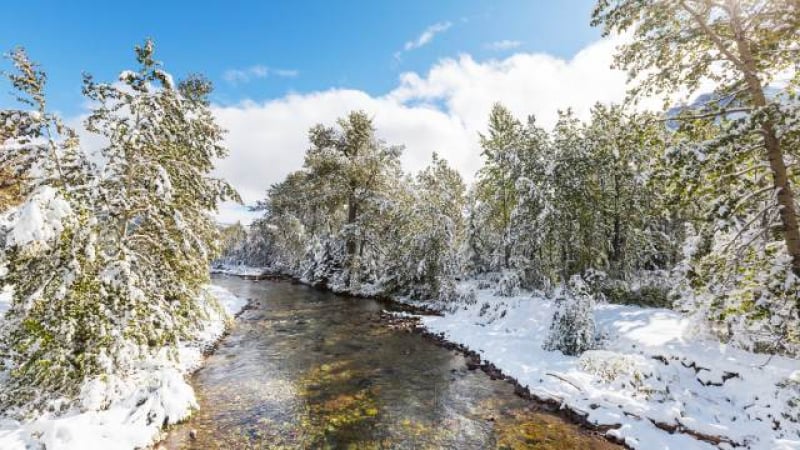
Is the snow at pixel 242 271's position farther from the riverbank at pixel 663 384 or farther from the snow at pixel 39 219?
the snow at pixel 39 219

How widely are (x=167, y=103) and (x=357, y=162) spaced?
75.1 ft

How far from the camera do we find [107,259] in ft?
21.5

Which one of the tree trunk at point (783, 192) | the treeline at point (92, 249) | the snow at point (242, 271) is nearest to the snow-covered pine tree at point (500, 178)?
the tree trunk at point (783, 192)

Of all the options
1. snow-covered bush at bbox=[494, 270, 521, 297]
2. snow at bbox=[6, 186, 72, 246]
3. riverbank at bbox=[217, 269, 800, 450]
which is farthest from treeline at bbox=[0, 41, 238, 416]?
snow-covered bush at bbox=[494, 270, 521, 297]

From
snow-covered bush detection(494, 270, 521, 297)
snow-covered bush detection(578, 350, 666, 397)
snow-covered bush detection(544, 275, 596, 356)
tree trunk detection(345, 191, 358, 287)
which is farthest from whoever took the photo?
tree trunk detection(345, 191, 358, 287)

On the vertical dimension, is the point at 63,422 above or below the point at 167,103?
below

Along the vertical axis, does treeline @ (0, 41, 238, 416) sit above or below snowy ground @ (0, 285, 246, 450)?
above

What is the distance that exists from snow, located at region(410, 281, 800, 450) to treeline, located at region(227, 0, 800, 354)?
824mm

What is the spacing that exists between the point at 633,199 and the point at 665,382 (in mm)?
12721

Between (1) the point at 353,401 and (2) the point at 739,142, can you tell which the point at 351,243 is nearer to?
(1) the point at 353,401

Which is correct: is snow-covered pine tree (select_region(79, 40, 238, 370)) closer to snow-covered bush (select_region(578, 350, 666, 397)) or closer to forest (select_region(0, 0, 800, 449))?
forest (select_region(0, 0, 800, 449))

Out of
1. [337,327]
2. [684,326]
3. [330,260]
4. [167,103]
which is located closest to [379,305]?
[337,327]

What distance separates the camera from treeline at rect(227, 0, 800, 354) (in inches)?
273

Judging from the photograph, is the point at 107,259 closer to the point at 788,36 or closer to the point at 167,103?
the point at 167,103
